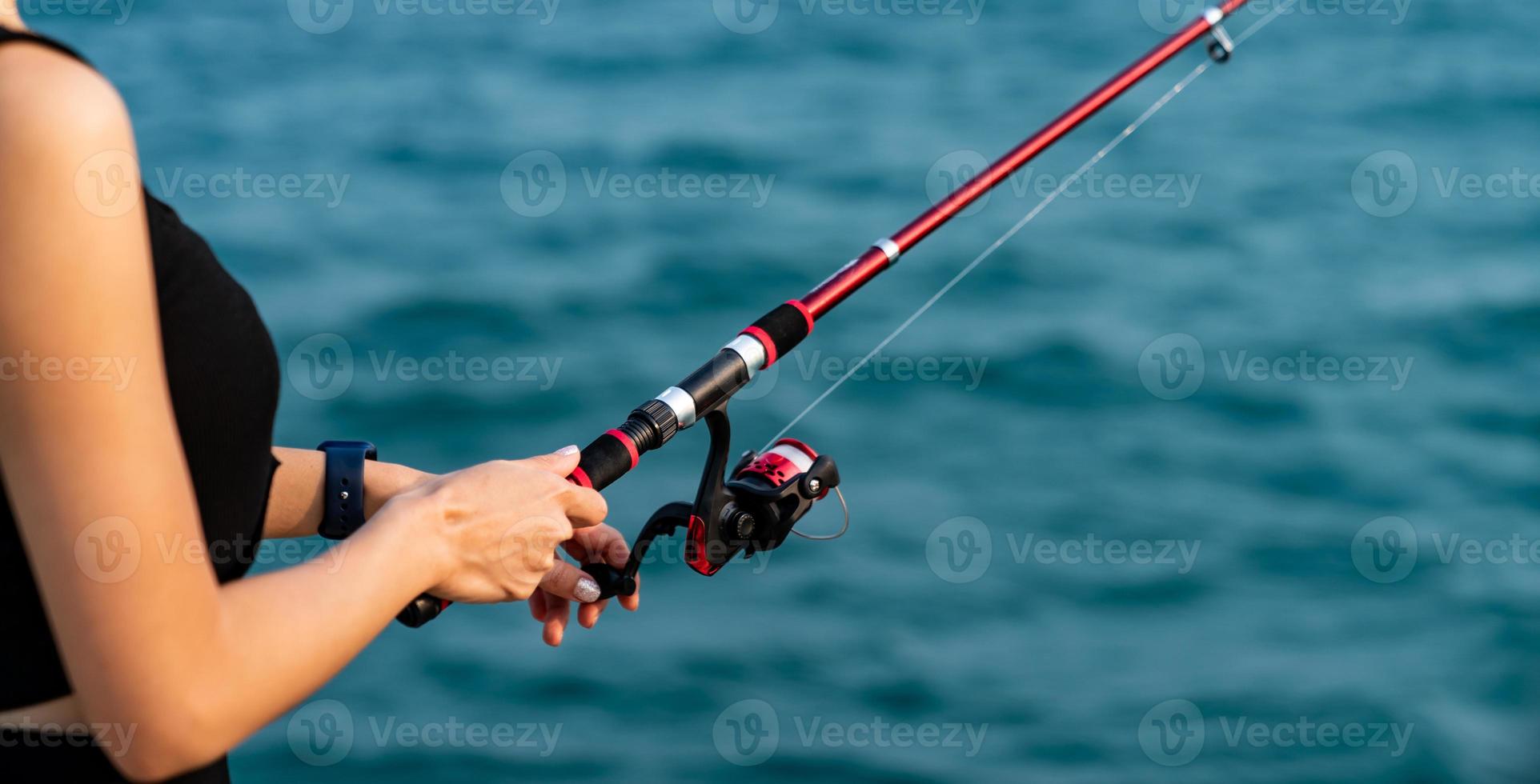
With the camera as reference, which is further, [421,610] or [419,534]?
[421,610]

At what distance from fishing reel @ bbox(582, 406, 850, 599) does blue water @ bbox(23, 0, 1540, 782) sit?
150cm


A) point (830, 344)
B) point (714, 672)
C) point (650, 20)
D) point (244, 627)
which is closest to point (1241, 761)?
point (714, 672)

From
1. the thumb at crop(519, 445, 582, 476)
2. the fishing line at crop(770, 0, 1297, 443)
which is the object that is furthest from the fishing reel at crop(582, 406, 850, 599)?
the fishing line at crop(770, 0, 1297, 443)

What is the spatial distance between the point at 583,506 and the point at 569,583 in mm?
294

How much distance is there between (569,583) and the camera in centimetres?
184

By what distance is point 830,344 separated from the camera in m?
4.81

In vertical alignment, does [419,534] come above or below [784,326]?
below

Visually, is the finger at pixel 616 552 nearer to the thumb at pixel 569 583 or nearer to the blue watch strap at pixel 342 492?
the thumb at pixel 569 583

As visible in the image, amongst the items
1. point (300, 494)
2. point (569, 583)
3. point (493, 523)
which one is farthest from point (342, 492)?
point (493, 523)

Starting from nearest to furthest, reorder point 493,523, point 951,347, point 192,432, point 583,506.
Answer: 1. point 192,432
2. point 493,523
3. point 583,506
4. point 951,347

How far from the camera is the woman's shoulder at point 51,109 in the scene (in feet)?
2.63

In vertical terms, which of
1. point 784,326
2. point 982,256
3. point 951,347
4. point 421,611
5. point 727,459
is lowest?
point 421,611

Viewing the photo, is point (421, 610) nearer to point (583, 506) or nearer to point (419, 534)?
point (583, 506)

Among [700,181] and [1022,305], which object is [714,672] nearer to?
[1022,305]
